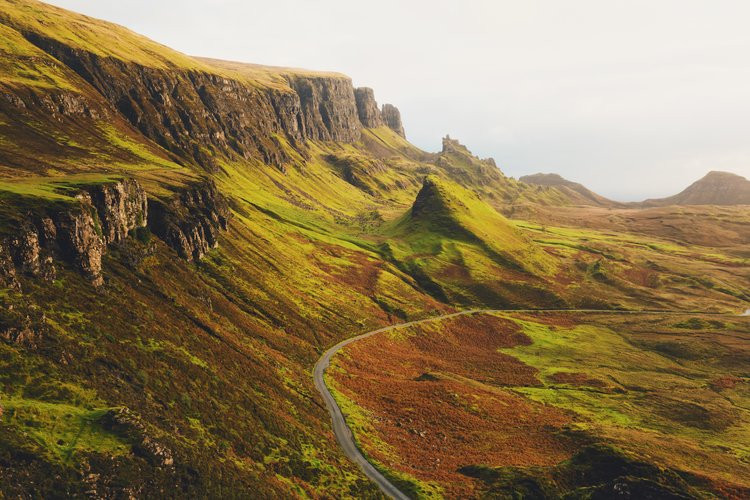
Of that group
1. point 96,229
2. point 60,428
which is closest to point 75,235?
→ point 96,229

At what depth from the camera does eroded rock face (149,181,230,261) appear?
113 metres

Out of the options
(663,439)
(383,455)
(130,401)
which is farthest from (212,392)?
(663,439)

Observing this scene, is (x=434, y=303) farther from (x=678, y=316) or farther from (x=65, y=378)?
(x=65, y=378)

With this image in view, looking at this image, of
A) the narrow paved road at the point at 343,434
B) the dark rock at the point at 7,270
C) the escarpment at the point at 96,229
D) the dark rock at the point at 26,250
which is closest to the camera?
the dark rock at the point at 7,270

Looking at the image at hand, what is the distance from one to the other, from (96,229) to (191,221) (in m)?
43.9

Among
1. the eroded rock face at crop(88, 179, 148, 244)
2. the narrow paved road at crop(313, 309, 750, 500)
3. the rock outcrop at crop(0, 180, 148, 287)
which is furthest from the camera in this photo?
the eroded rock face at crop(88, 179, 148, 244)

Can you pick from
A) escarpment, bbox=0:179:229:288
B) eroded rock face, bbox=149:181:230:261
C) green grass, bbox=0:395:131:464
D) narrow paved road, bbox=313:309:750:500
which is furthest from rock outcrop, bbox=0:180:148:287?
narrow paved road, bbox=313:309:750:500

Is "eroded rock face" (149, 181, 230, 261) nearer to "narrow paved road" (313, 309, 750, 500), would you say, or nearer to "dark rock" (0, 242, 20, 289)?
"narrow paved road" (313, 309, 750, 500)

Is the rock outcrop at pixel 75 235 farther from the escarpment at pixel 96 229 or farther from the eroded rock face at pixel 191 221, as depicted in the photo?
the eroded rock face at pixel 191 221

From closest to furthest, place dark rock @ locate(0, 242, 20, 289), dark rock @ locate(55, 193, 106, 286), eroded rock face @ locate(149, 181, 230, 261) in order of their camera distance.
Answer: dark rock @ locate(0, 242, 20, 289) → dark rock @ locate(55, 193, 106, 286) → eroded rock face @ locate(149, 181, 230, 261)

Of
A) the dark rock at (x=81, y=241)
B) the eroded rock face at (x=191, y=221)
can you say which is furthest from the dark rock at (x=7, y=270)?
the eroded rock face at (x=191, y=221)

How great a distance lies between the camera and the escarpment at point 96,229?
60.2m

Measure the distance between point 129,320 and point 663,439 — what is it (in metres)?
101

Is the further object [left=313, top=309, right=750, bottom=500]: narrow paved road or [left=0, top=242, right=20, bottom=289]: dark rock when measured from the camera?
[left=313, top=309, right=750, bottom=500]: narrow paved road
